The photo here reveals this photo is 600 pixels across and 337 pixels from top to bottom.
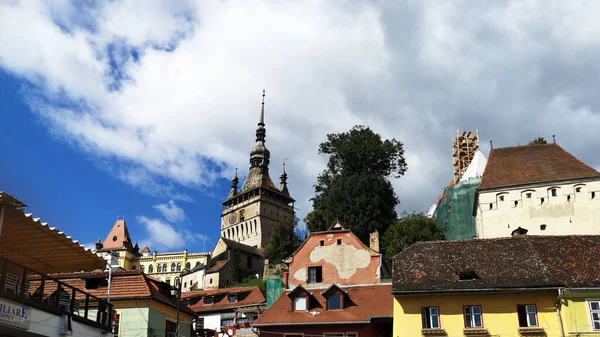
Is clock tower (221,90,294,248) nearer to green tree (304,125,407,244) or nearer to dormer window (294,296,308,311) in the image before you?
green tree (304,125,407,244)

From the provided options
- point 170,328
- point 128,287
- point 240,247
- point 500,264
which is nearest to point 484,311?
Result: point 500,264

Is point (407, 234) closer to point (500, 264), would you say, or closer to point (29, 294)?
point (500, 264)

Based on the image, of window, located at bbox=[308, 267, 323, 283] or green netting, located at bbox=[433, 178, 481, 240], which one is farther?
green netting, located at bbox=[433, 178, 481, 240]

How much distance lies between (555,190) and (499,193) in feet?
18.4

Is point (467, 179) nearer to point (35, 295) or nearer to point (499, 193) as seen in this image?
point (499, 193)

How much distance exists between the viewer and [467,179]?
80125mm

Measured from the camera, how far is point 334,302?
1540 inches

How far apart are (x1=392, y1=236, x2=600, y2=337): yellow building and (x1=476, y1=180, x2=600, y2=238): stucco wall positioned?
96.6ft

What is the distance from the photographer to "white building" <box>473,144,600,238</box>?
6216 cm

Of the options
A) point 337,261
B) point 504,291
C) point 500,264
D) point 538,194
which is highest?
point 538,194

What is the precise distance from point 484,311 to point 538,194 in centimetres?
3626

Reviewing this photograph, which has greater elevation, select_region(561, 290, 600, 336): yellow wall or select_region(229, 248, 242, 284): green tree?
select_region(229, 248, 242, 284): green tree

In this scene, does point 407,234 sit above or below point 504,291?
above

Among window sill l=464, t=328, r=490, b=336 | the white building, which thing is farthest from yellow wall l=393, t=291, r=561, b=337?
the white building
